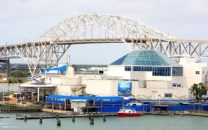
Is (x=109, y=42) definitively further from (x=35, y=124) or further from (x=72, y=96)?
(x=35, y=124)

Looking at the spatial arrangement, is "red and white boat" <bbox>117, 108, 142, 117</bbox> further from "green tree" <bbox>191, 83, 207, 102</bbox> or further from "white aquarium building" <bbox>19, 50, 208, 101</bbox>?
"green tree" <bbox>191, 83, 207, 102</bbox>

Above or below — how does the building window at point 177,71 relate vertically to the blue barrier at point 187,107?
above

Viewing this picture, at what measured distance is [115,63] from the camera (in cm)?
7012

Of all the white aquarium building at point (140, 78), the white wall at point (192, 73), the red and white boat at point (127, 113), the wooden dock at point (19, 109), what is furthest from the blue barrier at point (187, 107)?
the wooden dock at point (19, 109)

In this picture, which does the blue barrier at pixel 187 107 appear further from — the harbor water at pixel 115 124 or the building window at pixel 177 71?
the building window at pixel 177 71

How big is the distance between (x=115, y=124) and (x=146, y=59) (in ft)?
60.2

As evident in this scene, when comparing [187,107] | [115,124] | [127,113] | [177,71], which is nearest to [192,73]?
[177,71]

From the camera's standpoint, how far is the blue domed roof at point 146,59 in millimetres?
68000

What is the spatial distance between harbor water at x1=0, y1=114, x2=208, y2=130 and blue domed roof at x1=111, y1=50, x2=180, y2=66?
12058mm

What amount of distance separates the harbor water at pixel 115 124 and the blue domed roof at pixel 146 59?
39.6 feet

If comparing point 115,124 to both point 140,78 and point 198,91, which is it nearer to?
point 140,78

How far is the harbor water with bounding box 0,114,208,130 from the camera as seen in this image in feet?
160

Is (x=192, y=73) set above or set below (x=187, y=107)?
above

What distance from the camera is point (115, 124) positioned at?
167 feet
